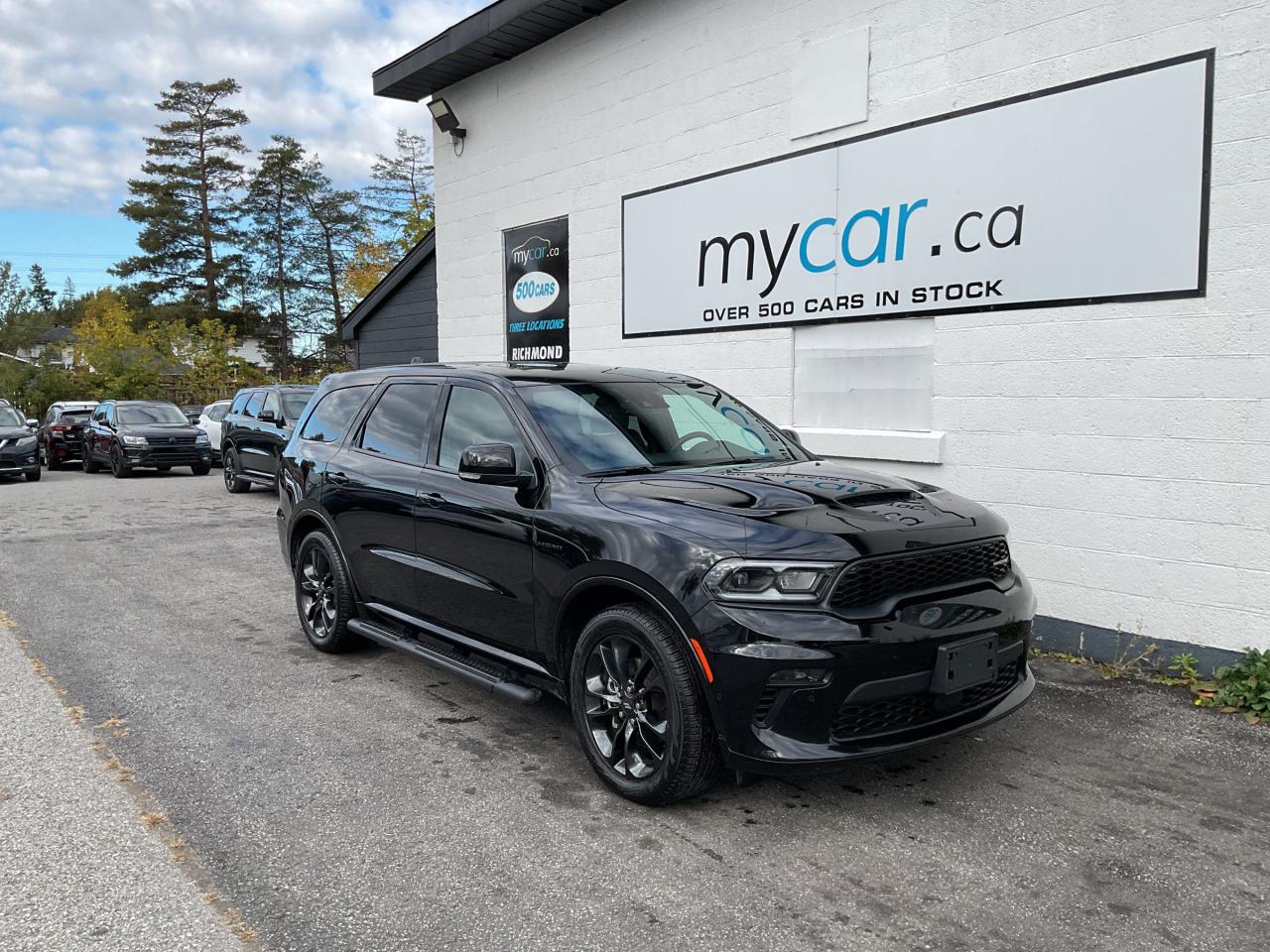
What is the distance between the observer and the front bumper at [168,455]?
1930cm

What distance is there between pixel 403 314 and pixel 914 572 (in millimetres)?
12747

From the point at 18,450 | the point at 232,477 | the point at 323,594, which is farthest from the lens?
the point at 18,450

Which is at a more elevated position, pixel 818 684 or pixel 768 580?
pixel 768 580

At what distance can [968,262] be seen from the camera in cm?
668

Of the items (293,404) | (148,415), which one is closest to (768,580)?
(293,404)

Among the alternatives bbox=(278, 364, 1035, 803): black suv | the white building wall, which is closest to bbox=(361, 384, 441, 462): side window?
bbox=(278, 364, 1035, 803): black suv

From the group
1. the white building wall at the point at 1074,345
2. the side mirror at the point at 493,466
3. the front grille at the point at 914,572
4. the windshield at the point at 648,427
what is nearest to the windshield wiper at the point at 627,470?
the windshield at the point at 648,427

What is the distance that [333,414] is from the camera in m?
6.23

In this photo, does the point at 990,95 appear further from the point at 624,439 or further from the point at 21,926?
the point at 21,926

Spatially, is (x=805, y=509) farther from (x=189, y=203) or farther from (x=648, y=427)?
(x=189, y=203)

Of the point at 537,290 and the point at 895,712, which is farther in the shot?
the point at 537,290

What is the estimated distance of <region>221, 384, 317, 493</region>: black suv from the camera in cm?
1457

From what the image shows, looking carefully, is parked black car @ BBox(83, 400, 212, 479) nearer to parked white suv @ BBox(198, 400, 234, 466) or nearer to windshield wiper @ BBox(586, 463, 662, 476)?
parked white suv @ BBox(198, 400, 234, 466)

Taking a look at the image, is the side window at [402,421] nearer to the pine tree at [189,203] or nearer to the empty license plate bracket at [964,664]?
the empty license plate bracket at [964,664]
